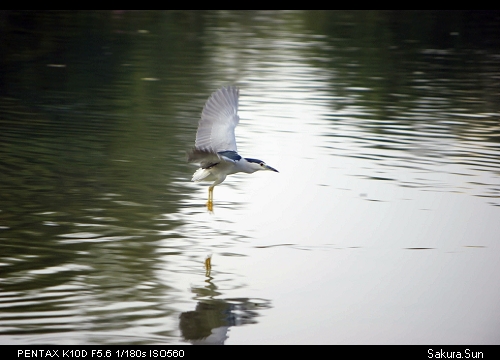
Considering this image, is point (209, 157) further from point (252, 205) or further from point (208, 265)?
point (252, 205)

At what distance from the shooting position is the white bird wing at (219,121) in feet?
26.9

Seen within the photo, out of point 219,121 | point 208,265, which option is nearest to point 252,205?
point 219,121

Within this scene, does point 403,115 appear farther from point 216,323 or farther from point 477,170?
point 216,323

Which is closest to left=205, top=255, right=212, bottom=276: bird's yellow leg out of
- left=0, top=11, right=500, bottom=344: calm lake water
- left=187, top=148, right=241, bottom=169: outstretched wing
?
left=0, top=11, right=500, bottom=344: calm lake water

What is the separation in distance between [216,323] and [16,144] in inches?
216

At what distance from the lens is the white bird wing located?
8.21 m

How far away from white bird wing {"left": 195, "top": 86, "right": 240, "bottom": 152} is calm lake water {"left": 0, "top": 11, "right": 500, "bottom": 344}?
2.37 feet

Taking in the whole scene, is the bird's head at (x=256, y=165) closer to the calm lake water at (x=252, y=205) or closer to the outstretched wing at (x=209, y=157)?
the outstretched wing at (x=209, y=157)

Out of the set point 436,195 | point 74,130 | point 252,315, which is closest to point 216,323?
point 252,315

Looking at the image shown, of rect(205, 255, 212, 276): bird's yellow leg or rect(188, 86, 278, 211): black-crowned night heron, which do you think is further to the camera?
rect(188, 86, 278, 211): black-crowned night heron

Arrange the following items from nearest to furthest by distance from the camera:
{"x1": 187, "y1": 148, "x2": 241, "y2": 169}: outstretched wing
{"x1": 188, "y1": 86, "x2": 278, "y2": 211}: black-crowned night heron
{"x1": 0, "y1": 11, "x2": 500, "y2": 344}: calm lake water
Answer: {"x1": 0, "y1": 11, "x2": 500, "y2": 344}: calm lake water → {"x1": 187, "y1": 148, "x2": 241, "y2": 169}: outstretched wing → {"x1": 188, "y1": 86, "x2": 278, "y2": 211}: black-crowned night heron

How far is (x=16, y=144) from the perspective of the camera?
10.9 meters

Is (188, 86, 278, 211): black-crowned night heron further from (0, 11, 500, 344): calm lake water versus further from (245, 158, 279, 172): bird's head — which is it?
(0, 11, 500, 344): calm lake water

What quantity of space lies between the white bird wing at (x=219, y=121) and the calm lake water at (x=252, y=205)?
723mm
